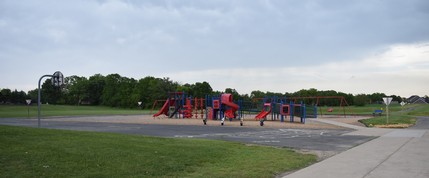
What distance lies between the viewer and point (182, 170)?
8.82 metres

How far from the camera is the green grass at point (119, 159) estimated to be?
7578 mm

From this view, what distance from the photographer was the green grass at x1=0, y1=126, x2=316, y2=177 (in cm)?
758

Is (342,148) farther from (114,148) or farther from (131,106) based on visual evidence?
(131,106)

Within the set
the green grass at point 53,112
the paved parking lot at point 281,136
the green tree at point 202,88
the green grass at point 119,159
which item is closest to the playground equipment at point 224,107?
the paved parking lot at point 281,136

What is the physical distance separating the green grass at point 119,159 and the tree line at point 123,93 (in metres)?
74.6

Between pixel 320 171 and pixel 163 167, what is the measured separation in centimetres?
357

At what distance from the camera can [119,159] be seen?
8.99 meters

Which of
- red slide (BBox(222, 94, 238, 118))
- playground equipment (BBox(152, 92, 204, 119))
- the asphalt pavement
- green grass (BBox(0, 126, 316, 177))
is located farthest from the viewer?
playground equipment (BBox(152, 92, 204, 119))

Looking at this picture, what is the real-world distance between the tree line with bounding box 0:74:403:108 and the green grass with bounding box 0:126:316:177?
7464 cm

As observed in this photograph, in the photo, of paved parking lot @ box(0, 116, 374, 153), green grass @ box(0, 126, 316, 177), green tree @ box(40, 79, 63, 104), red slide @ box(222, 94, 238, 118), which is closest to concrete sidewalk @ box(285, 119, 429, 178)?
green grass @ box(0, 126, 316, 177)

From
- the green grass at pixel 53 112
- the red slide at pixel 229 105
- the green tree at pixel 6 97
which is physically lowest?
the green grass at pixel 53 112

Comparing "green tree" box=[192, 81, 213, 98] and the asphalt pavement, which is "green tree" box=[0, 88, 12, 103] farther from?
the asphalt pavement

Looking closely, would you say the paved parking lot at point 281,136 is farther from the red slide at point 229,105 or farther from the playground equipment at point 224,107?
the playground equipment at point 224,107

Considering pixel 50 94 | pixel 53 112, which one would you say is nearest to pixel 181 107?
pixel 53 112
